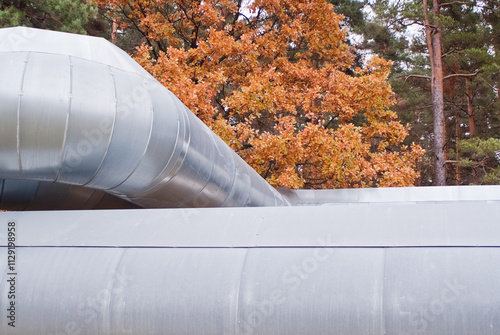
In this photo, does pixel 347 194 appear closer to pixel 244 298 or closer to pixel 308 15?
pixel 308 15

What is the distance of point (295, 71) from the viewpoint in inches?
623

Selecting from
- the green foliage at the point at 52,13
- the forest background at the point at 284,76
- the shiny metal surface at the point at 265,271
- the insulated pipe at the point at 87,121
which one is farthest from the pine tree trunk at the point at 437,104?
the shiny metal surface at the point at 265,271

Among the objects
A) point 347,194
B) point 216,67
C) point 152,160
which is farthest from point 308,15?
point 152,160

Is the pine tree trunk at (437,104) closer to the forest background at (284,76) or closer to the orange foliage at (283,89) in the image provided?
the forest background at (284,76)

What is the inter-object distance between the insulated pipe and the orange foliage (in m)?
7.06

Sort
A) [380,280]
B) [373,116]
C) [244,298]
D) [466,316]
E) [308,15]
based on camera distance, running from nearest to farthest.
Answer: [466,316] < [380,280] < [244,298] < [373,116] < [308,15]

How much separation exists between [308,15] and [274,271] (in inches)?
549

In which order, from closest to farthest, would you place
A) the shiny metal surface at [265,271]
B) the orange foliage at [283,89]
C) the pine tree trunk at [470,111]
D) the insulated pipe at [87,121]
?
1. the shiny metal surface at [265,271]
2. the insulated pipe at [87,121]
3. the orange foliage at [283,89]
4. the pine tree trunk at [470,111]

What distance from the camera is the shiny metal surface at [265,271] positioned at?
3.68 m

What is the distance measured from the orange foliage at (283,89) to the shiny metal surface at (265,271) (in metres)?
8.02

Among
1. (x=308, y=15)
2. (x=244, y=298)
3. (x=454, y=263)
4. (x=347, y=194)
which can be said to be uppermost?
(x=308, y=15)

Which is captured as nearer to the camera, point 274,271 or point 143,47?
point 274,271

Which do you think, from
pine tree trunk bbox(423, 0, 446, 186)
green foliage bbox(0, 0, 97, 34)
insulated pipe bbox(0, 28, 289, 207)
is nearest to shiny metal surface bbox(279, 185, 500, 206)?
pine tree trunk bbox(423, 0, 446, 186)

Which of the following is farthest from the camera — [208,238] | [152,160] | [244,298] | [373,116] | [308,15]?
[308,15]
